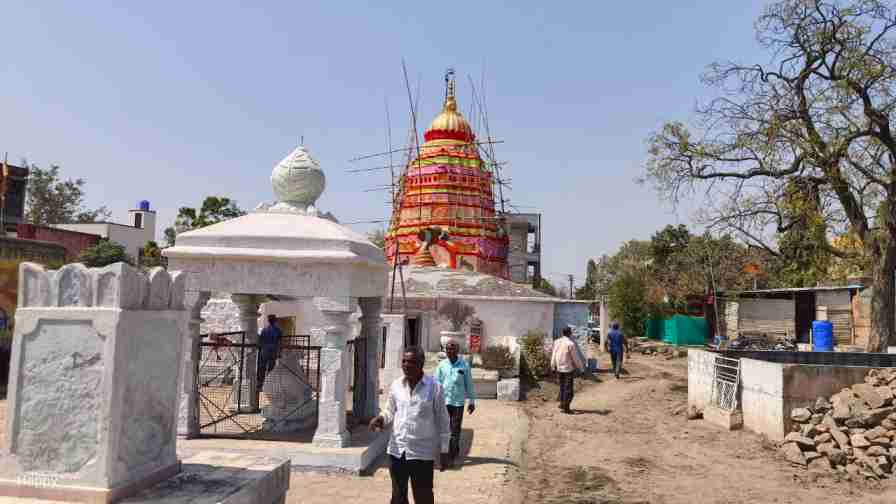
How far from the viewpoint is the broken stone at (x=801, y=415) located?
8.58 metres

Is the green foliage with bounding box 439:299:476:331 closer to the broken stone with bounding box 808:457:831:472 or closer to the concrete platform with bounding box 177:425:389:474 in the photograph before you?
the concrete platform with bounding box 177:425:389:474

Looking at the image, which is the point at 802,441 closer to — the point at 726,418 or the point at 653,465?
the point at 653,465

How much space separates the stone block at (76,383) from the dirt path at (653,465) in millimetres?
4234

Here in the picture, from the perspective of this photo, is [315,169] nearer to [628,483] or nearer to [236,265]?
[236,265]

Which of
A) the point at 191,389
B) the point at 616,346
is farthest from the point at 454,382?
the point at 616,346

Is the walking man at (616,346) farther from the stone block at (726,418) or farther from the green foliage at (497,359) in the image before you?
the stone block at (726,418)

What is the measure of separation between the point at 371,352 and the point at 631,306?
77.8ft

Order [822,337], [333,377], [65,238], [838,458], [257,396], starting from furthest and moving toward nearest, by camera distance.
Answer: [65,238]
[822,337]
[257,396]
[838,458]
[333,377]

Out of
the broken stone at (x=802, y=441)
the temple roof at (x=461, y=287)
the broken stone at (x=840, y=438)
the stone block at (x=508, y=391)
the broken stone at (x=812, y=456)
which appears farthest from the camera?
the temple roof at (x=461, y=287)

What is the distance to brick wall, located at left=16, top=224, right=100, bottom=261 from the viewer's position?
2066 cm

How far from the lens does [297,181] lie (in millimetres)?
8266

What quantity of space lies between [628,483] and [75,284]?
6021 millimetres

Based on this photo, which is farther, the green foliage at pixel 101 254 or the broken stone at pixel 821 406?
the green foliage at pixel 101 254

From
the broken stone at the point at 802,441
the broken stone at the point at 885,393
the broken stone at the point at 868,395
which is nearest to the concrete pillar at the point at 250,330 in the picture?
the broken stone at the point at 802,441
